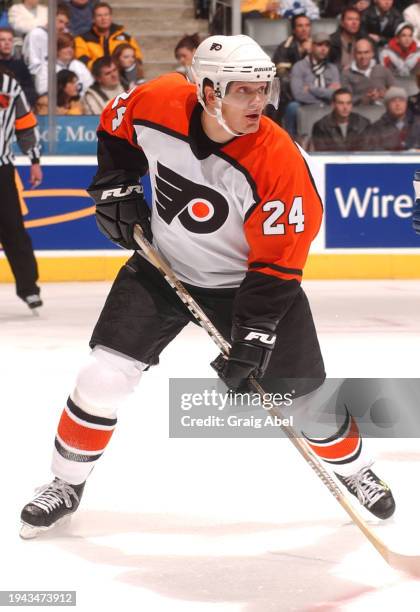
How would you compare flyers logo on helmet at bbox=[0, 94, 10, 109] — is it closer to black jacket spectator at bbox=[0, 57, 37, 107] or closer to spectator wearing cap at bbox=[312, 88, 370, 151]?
black jacket spectator at bbox=[0, 57, 37, 107]

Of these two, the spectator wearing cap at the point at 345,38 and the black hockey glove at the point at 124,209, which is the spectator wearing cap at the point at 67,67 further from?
the black hockey glove at the point at 124,209

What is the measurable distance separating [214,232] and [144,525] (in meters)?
0.68

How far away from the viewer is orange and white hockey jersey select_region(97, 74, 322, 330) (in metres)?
2.43

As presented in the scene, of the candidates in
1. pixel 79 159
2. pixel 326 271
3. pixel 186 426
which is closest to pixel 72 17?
pixel 79 159

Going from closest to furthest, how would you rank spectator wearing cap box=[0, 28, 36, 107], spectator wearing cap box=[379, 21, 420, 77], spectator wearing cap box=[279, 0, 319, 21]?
1. spectator wearing cap box=[0, 28, 36, 107]
2. spectator wearing cap box=[379, 21, 420, 77]
3. spectator wearing cap box=[279, 0, 319, 21]

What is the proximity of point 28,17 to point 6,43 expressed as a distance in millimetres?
195

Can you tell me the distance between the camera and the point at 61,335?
17.1 ft

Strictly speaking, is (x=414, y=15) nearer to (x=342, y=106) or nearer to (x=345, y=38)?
(x=345, y=38)

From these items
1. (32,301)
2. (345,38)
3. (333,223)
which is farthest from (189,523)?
(345,38)

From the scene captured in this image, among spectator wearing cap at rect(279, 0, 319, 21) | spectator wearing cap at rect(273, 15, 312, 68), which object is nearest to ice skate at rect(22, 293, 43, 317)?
spectator wearing cap at rect(273, 15, 312, 68)

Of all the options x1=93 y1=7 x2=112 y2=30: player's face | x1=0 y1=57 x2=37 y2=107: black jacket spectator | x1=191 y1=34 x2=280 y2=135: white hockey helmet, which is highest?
x1=191 y1=34 x2=280 y2=135: white hockey helmet

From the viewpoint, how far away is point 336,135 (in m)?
7.03

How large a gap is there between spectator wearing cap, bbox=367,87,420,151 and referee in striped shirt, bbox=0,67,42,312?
221 cm

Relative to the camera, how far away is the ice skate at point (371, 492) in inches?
106
